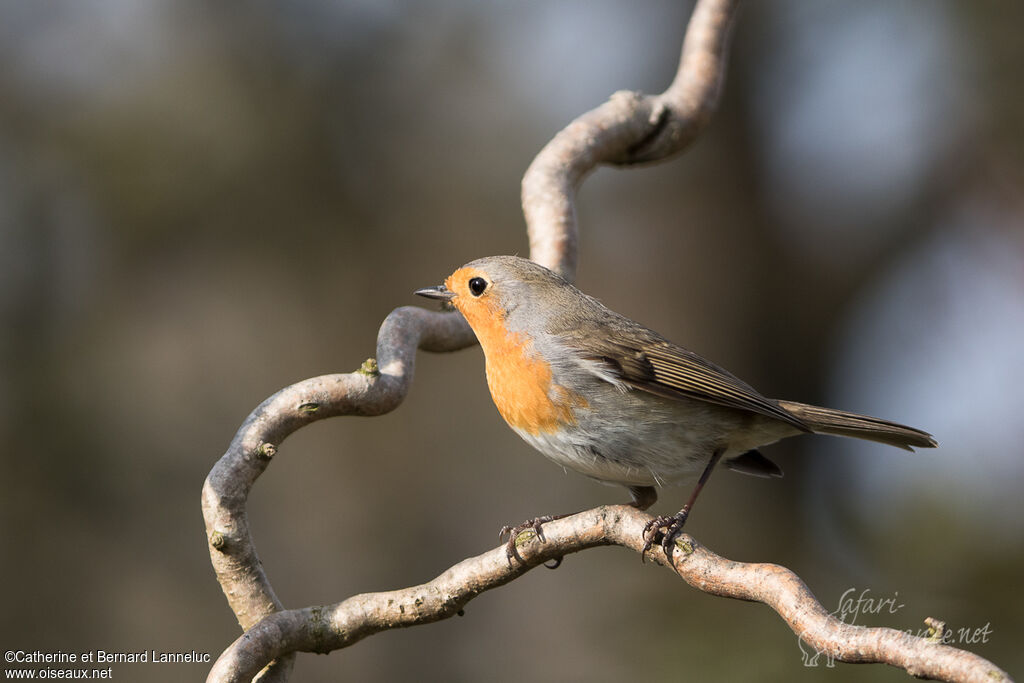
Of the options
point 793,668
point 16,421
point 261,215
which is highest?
point 261,215

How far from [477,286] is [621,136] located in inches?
42.4

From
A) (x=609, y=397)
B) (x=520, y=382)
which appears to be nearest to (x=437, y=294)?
(x=520, y=382)

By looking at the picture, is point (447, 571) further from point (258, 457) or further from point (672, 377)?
point (672, 377)

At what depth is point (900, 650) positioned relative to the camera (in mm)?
1747

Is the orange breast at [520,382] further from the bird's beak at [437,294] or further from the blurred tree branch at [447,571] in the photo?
the blurred tree branch at [447,571]

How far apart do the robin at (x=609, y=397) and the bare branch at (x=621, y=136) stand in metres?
0.43

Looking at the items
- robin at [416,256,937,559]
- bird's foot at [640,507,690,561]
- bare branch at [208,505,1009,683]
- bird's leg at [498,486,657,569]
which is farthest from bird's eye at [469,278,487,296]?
bird's foot at [640,507,690,561]

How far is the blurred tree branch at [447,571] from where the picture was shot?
1.89m

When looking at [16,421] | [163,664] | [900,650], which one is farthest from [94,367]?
[900,650]

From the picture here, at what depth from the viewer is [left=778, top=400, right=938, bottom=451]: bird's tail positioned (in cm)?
304

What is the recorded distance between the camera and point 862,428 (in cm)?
309

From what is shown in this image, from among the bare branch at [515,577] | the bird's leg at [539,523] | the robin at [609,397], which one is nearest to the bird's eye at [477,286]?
the robin at [609,397]

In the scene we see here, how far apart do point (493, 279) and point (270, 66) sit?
19.1 ft

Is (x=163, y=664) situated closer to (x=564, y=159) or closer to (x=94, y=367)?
(x=94, y=367)
